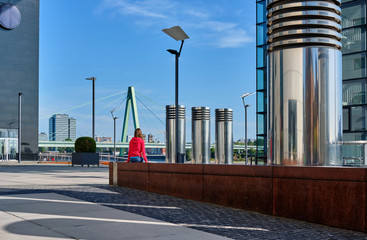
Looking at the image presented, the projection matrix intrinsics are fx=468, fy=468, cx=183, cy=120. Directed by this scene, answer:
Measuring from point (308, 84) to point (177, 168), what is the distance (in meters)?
4.08

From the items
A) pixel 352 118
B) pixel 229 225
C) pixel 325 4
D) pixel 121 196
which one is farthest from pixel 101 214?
pixel 352 118

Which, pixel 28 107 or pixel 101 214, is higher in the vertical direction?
pixel 28 107

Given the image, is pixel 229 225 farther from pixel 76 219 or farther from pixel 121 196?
pixel 121 196

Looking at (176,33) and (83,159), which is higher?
(176,33)

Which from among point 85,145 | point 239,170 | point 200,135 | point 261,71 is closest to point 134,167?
point 239,170

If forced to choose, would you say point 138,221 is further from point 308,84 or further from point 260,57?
point 260,57

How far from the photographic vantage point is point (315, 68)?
715cm

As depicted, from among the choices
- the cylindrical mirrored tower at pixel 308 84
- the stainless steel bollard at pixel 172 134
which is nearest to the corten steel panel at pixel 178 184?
the cylindrical mirrored tower at pixel 308 84

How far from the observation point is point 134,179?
1234cm

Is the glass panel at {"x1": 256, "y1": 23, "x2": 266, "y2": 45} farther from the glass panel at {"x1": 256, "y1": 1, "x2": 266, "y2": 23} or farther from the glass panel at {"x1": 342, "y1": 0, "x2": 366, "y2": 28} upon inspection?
the glass panel at {"x1": 342, "y1": 0, "x2": 366, "y2": 28}

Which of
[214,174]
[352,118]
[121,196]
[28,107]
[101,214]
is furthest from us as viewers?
[28,107]

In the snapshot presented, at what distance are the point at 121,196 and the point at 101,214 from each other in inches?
112

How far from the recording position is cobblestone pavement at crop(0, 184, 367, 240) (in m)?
6.21

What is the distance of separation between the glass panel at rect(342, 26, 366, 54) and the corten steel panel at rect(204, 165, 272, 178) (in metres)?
15.2
